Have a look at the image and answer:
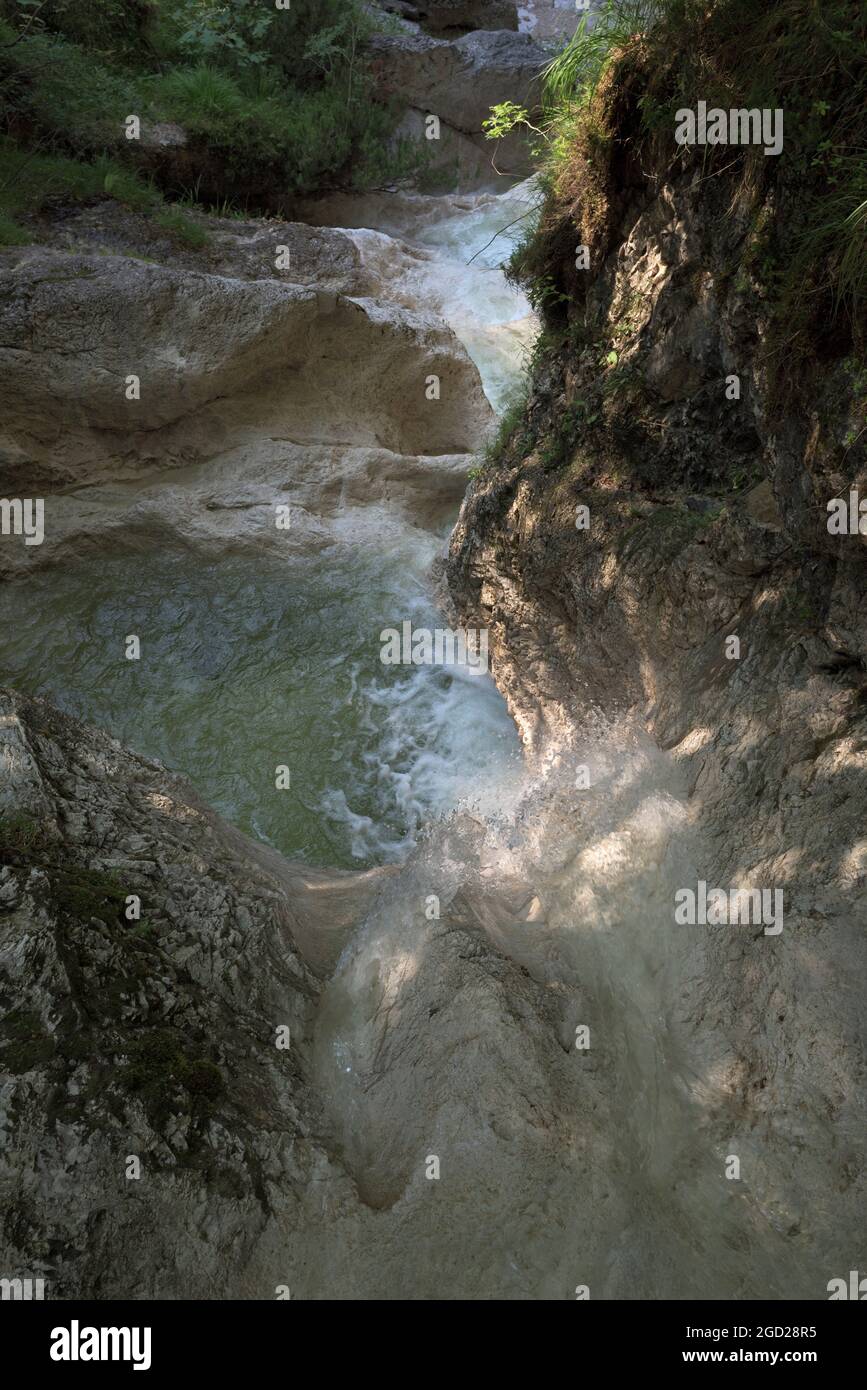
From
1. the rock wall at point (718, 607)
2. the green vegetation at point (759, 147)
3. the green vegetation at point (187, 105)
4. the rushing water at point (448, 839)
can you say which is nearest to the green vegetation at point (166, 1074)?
the rushing water at point (448, 839)

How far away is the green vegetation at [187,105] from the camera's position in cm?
879

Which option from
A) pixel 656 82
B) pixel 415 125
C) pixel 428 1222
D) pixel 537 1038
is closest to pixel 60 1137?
pixel 428 1222

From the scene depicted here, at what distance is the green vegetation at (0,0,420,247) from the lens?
28.8ft

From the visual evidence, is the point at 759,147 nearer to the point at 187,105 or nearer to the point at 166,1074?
the point at 166,1074

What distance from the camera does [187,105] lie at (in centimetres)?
1076

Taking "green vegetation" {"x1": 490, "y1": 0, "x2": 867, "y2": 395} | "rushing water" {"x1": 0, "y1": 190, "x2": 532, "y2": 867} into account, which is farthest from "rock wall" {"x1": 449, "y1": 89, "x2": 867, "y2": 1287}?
"rushing water" {"x1": 0, "y1": 190, "x2": 532, "y2": 867}

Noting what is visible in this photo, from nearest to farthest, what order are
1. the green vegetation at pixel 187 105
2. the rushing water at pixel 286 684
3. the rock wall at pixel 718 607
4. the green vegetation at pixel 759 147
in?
the rock wall at pixel 718 607 < the green vegetation at pixel 759 147 < the rushing water at pixel 286 684 < the green vegetation at pixel 187 105

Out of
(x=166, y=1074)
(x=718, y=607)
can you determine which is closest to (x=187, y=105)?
(x=718, y=607)

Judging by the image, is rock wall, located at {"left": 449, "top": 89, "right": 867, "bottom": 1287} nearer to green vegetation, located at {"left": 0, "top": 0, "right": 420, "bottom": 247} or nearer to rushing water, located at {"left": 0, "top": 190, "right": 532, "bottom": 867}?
rushing water, located at {"left": 0, "top": 190, "right": 532, "bottom": 867}

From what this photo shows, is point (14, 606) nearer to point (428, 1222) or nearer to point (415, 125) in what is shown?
point (428, 1222)

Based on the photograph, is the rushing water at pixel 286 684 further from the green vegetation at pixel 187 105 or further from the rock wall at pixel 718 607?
the green vegetation at pixel 187 105

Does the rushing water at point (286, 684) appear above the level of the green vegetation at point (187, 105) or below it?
below

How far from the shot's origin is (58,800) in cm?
338

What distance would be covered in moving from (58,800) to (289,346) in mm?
5403
